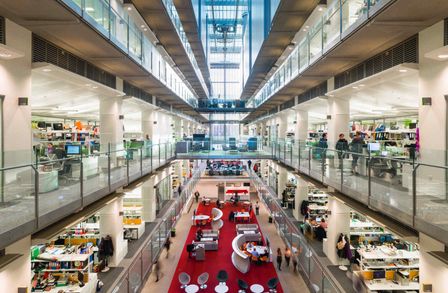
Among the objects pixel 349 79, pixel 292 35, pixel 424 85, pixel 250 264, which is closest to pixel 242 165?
pixel 250 264

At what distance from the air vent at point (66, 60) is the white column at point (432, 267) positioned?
8.12 meters

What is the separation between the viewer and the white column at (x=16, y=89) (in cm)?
494

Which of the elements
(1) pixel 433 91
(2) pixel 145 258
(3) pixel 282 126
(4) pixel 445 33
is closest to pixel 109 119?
(2) pixel 145 258

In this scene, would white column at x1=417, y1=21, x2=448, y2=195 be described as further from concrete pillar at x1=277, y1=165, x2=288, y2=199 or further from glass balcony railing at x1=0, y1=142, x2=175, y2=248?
concrete pillar at x1=277, y1=165, x2=288, y2=199

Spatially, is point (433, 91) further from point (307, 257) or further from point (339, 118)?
point (307, 257)

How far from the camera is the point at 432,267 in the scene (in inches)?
194

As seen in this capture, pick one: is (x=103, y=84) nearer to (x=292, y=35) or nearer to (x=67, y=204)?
(x=67, y=204)

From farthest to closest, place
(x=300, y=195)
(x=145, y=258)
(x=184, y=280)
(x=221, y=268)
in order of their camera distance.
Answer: (x=300, y=195), (x=221, y=268), (x=184, y=280), (x=145, y=258)

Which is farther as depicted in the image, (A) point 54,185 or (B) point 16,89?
(B) point 16,89

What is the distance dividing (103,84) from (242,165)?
2446cm

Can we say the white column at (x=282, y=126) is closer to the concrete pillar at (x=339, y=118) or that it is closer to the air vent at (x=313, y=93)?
the air vent at (x=313, y=93)

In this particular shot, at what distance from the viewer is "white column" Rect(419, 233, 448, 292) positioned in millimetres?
4758

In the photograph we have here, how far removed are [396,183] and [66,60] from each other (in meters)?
7.64

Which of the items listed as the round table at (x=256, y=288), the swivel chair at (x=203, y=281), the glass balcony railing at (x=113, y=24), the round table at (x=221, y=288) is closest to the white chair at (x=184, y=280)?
the swivel chair at (x=203, y=281)
